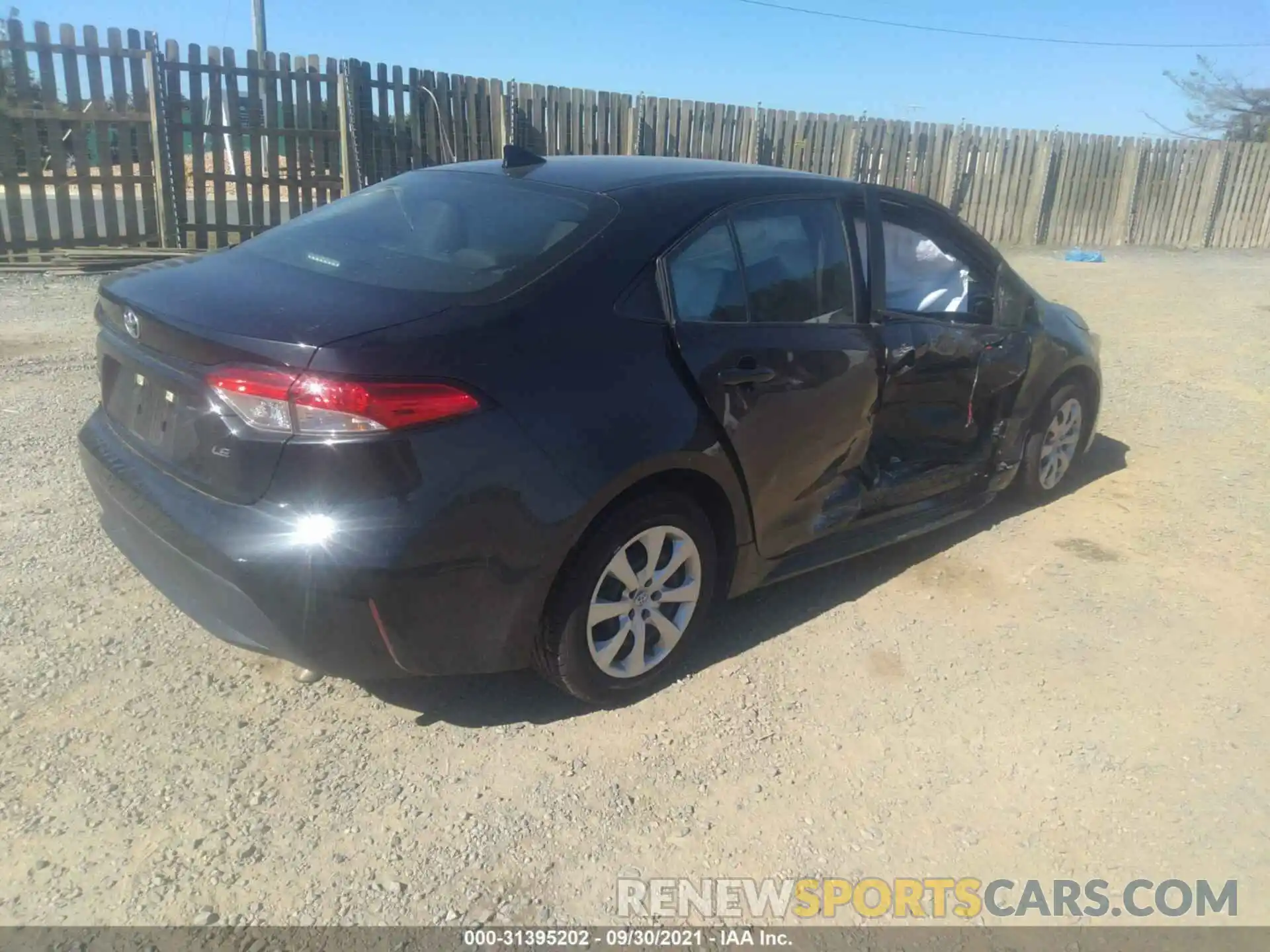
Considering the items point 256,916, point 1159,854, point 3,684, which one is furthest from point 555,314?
point 1159,854

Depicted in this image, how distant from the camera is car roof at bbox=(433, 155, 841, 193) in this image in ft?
11.2

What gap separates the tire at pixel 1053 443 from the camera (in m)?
4.99

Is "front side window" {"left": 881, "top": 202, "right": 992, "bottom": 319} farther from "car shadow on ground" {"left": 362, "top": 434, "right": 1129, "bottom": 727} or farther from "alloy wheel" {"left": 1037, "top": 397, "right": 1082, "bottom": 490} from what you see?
"car shadow on ground" {"left": 362, "top": 434, "right": 1129, "bottom": 727}

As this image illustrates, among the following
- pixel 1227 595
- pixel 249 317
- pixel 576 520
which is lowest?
pixel 1227 595

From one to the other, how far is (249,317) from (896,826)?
90.8 inches

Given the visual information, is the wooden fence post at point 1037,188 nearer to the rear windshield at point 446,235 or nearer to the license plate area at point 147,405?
the rear windshield at point 446,235

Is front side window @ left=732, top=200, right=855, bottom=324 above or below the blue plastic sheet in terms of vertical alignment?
above

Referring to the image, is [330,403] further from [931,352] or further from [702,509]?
[931,352]

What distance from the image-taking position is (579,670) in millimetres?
3016

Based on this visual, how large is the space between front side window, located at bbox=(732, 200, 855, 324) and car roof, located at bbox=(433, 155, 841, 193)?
6.6 inches

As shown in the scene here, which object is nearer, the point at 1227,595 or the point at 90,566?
the point at 90,566

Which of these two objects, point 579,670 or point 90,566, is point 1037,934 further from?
point 90,566

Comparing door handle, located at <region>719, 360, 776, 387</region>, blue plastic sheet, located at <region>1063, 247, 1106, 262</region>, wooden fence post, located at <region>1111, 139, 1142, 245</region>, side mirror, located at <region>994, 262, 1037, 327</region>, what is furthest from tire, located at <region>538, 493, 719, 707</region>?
wooden fence post, located at <region>1111, 139, 1142, 245</region>

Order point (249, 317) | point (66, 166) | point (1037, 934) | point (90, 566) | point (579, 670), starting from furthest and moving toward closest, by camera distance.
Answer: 1. point (66, 166)
2. point (90, 566)
3. point (579, 670)
4. point (249, 317)
5. point (1037, 934)
